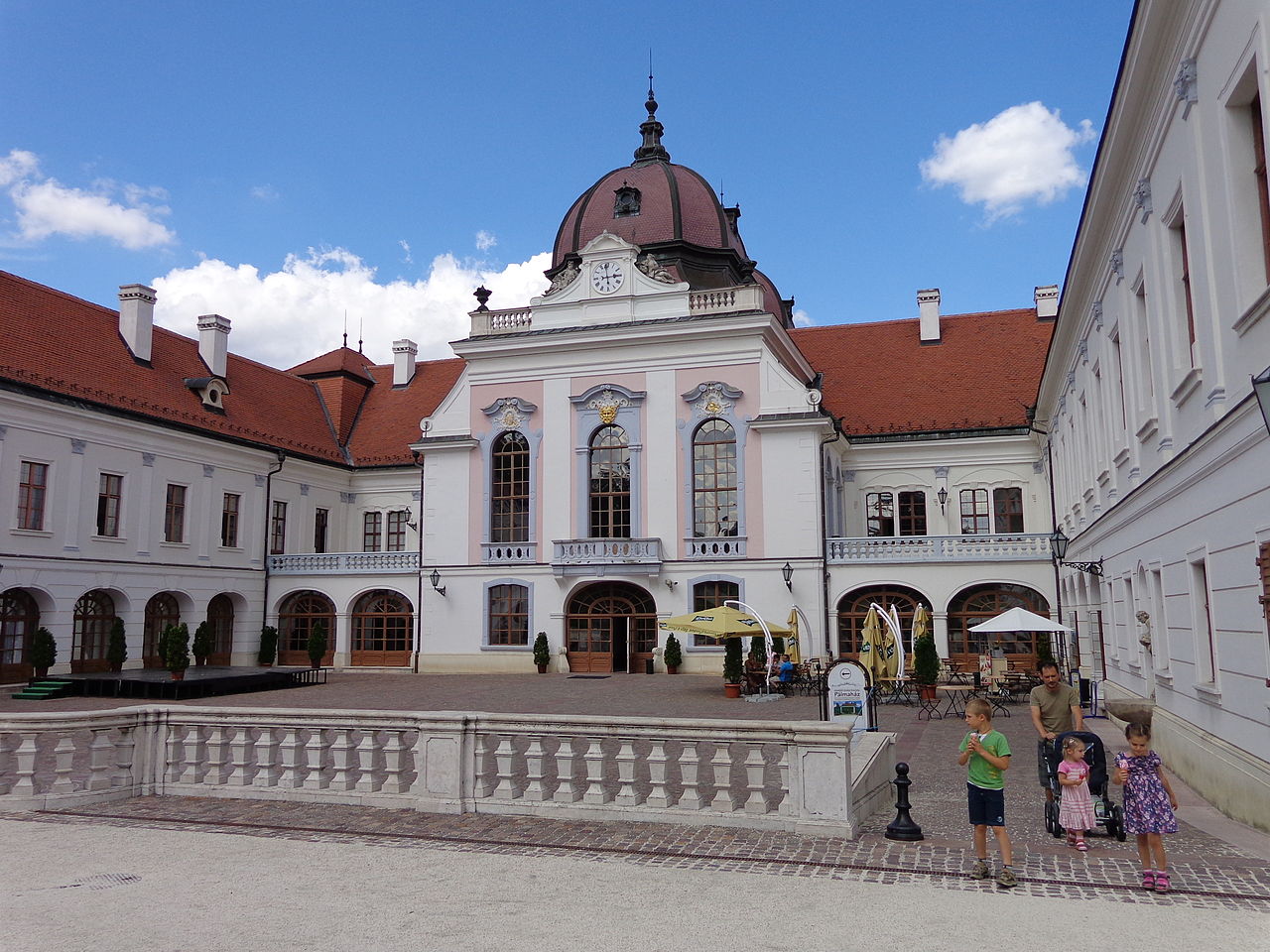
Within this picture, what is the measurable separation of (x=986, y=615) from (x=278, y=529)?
2346 cm

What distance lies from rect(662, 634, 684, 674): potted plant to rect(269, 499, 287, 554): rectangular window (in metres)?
14.8

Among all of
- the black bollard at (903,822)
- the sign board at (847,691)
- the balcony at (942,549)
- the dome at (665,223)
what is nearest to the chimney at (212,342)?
the dome at (665,223)

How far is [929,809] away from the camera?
34.1ft

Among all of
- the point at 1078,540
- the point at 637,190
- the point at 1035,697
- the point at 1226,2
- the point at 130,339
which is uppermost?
the point at 637,190

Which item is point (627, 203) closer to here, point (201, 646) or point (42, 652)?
point (201, 646)

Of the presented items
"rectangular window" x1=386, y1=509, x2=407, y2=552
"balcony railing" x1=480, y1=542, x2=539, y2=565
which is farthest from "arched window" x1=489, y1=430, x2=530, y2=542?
"rectangular window" x1=386, y1=509, x2=407, y2=552

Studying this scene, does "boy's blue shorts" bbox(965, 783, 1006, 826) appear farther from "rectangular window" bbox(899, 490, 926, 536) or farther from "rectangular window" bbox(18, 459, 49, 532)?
"rectangular window" bbox(899, 490, 926, 536)

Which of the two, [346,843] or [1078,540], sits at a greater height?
[1078,540]

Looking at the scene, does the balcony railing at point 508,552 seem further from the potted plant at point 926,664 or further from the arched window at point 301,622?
the potted plant at point 926,664

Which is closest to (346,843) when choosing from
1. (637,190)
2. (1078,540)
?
(1078,540)

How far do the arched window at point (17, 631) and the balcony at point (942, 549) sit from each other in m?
21.8

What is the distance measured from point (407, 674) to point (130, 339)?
44.2 ft

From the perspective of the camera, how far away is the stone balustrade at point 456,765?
352 inches

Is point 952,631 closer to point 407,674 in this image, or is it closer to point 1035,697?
point 407,674
